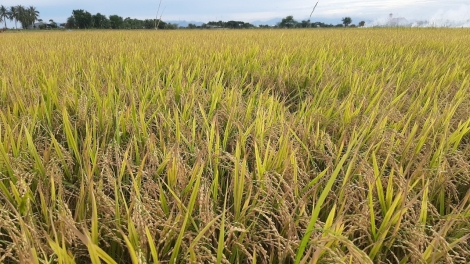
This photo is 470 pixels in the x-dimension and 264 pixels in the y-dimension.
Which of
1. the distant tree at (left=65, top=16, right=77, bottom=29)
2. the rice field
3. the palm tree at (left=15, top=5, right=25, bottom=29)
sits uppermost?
the palm tree at (left=15, top=5, right=25, bottom=29)

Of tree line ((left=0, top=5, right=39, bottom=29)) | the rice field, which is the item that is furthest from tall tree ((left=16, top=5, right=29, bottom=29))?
the rice field

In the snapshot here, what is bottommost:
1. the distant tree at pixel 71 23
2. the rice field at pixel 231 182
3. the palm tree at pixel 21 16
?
the rice field at pixel 231 182

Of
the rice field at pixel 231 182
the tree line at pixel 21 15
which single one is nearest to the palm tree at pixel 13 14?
the tree line at pixel 21 15

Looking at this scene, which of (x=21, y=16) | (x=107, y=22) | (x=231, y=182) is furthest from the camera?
(x=21, y=16)

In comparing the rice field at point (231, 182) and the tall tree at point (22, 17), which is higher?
the tall tree at point (22, 17)

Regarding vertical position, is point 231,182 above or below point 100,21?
below

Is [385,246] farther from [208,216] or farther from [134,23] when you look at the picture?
[134,23]

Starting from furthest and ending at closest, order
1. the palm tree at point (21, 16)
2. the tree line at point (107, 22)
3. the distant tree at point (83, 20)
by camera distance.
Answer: the palm tree at point (21, 16) → the distant tree at point (83, 20) → the tree line at point (107, 22)

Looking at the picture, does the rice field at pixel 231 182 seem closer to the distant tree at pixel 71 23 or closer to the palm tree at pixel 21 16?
the distant tree at pixel 71 23

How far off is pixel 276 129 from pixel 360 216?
560mm

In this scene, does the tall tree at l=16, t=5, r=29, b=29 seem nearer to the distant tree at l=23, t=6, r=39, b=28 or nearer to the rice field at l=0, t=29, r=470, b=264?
the distant tree at l=23, t=6, r=39, b=28

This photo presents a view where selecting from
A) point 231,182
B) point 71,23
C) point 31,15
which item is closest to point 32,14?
point 31,15

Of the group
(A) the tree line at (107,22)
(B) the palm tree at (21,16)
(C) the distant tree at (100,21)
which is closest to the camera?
(A) the tree line at (107,22)

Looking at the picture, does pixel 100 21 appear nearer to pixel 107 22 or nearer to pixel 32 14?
pixel 107 22
